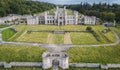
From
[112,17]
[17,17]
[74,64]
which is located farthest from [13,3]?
[74,64]

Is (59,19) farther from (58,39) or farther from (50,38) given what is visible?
(58,39)

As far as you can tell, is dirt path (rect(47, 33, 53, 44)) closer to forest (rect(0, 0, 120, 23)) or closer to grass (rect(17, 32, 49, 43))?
grass (rect(17, 32, 49, 43))

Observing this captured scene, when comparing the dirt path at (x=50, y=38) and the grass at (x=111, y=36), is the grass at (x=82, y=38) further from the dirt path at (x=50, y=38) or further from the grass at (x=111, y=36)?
the dirt path at (x=50, y=38)

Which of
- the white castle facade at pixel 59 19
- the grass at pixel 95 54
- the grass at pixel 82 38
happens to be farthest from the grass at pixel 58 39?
the white castle facade at pixel 59 19

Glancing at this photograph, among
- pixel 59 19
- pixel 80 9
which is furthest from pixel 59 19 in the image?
pixel 80 9

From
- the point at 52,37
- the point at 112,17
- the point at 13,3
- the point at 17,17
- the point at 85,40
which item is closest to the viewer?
the point at 85,40

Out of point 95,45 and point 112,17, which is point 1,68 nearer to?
point 95,45
